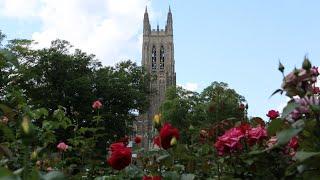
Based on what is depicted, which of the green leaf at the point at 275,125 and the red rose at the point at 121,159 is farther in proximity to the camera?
the red rose at the point at 121,159

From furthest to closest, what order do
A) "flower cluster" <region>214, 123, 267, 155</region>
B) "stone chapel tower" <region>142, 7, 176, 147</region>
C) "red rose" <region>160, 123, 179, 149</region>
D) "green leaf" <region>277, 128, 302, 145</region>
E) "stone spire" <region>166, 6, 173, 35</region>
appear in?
"stone spire" <region>166, 6, 173, 35</region> → "stone chapel tower" <region>142, 7, 176, 147</region> → "flower cluster" <region>214, 123, 267, 155</region> → "red rose" <region>160, 123, 179, 149</region> → "green leaf" <region>277, 128, 302, 145</region>

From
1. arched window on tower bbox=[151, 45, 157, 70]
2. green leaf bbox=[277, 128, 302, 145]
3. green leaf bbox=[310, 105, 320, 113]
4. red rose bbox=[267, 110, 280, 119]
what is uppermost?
arched window on tower bbox=[151, 45, 157, 70]

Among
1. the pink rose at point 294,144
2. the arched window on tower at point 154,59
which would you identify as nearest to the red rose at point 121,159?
the pink rose at point 294,144

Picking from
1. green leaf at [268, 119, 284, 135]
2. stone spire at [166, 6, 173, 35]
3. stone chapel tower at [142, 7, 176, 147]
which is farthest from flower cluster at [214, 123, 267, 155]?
stone spire at [166, 6, 173, 35]

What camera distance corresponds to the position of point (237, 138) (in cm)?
268

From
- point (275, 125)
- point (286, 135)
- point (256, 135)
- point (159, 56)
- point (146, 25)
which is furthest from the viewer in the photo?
point (146, 25)

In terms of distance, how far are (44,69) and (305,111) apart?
140 ft

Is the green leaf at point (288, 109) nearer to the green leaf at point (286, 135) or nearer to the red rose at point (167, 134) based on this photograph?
the green leaf at point (286, 135)

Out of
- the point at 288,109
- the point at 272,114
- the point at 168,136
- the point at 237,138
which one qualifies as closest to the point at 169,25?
the point at 272,114

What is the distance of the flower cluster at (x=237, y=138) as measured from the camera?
8.78 ft

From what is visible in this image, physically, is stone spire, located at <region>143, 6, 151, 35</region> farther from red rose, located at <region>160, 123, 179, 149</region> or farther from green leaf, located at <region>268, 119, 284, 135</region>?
green leaf, located at <region>268, 119, 284, 135</region>

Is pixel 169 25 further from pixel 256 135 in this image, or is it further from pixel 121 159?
pixel 121 159

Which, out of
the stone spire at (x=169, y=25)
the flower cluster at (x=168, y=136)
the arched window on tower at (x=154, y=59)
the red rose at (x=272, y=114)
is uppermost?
the stone spire at (x=169, y=25)

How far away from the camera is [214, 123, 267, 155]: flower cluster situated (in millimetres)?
2676
